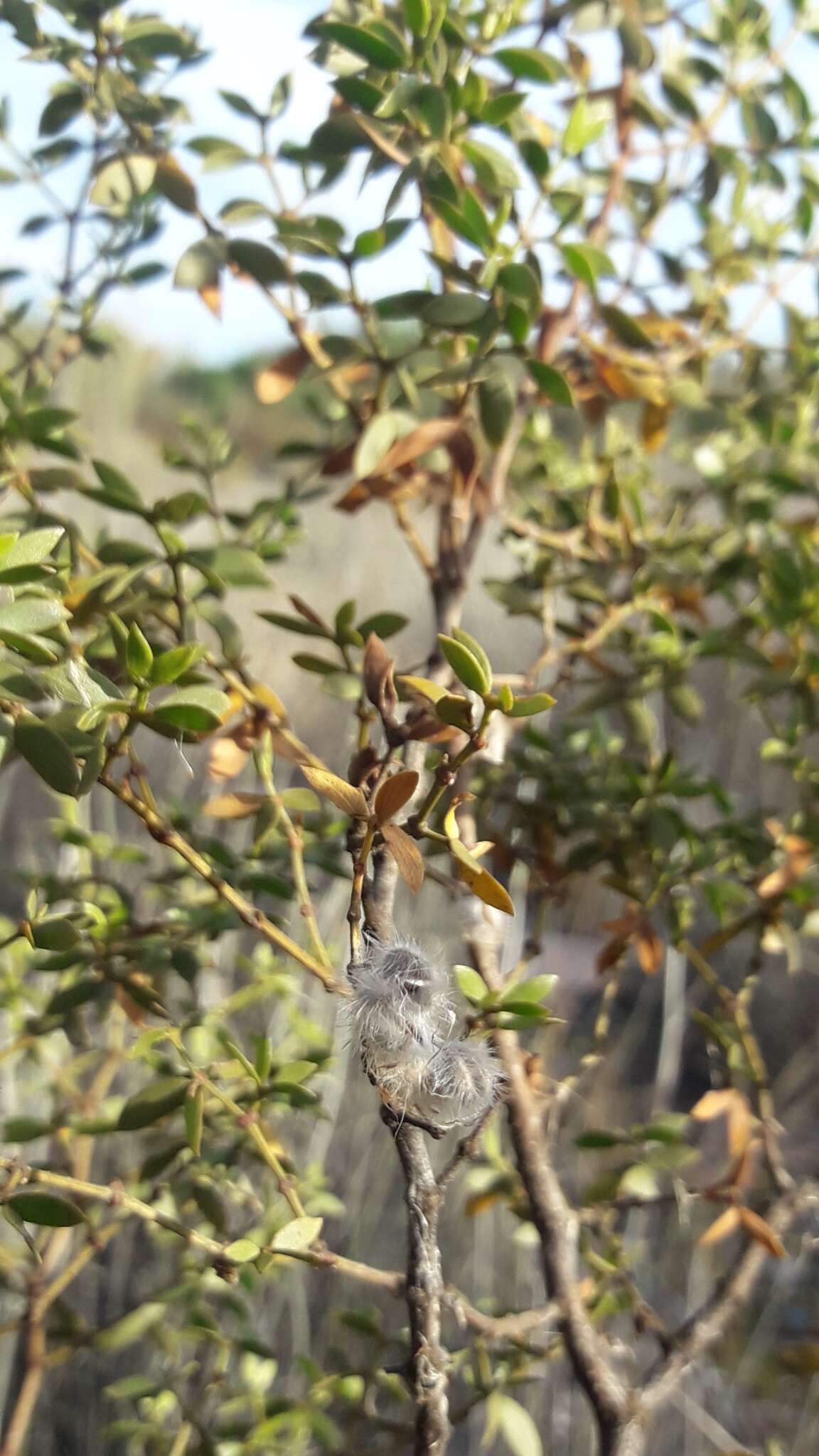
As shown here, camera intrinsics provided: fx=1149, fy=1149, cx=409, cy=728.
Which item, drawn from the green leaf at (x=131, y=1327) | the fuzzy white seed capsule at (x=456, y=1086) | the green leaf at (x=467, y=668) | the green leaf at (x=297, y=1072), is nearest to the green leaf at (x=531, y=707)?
the green leaf at (x=467, y=668)

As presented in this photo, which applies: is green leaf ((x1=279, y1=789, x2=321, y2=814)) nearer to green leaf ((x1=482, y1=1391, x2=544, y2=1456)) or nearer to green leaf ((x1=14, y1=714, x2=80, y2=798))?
green leaf ((x1=14, y1=714, x2=80, y2=798))

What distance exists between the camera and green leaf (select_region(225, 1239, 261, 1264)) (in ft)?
1.37

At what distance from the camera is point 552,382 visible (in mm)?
528

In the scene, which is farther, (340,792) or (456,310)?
(456,310)

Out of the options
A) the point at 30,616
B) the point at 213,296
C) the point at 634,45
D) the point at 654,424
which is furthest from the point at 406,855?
the point at 634,45

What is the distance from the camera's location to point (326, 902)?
145 centimetres

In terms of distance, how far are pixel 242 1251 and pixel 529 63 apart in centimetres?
54

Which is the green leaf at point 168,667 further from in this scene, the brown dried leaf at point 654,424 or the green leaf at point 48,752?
the brown dried leaf at point 654,424

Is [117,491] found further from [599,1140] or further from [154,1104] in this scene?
[599,1140]

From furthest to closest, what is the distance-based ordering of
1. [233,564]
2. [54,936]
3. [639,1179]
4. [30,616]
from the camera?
[639,1179] < [233,564] < [54,936] < [30,616]

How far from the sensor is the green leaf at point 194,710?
380 mm

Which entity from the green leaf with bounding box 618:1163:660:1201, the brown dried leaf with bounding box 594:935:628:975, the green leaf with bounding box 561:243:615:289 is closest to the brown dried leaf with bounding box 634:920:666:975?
the brown dried leaf with bounding box 594:935:628:975

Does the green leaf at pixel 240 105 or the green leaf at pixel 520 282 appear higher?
the green leaf at pixel 240 105

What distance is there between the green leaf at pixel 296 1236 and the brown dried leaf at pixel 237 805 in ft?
0.59
